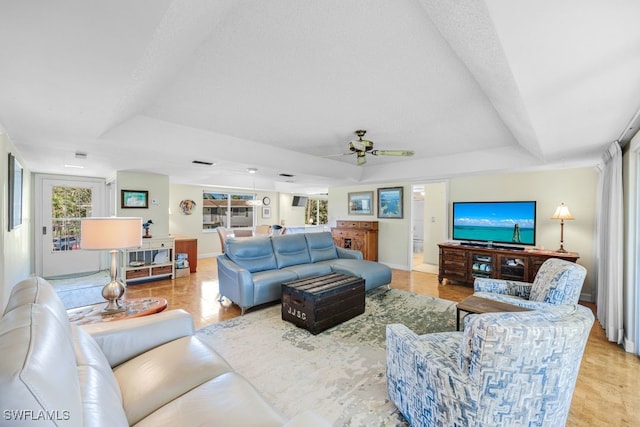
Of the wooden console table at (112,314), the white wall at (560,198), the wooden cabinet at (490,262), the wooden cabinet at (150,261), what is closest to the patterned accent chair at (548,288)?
the wooden cabinet at (490,262)

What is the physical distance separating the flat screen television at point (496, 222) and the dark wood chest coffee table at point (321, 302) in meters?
2.90

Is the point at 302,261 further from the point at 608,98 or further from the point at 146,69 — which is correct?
the point at 608,98

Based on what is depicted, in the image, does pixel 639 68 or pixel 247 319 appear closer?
pixel 639 68

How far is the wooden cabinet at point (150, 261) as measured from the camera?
496 centimetres

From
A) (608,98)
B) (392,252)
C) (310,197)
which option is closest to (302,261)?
(392,252)

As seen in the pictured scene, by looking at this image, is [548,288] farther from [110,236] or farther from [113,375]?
[110,236]

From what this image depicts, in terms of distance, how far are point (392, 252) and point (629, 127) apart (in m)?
4.62

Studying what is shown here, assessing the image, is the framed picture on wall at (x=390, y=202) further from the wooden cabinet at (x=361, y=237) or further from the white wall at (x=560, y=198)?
the white wall at (x=560, y=198)

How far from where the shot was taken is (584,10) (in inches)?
41.3

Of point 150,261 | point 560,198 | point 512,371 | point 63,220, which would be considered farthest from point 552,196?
point 63,220

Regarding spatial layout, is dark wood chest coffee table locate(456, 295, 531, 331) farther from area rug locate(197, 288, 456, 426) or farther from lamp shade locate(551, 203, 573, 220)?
lamp shade locate(551, 203, 573, 220)

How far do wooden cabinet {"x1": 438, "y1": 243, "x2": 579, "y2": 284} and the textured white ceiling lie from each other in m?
1.44

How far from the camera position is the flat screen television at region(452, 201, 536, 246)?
180 inches

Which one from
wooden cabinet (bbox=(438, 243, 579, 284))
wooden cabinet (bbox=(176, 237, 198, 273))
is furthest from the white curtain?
wooden cabinet (bbox=(176, 237, 198, 273))
